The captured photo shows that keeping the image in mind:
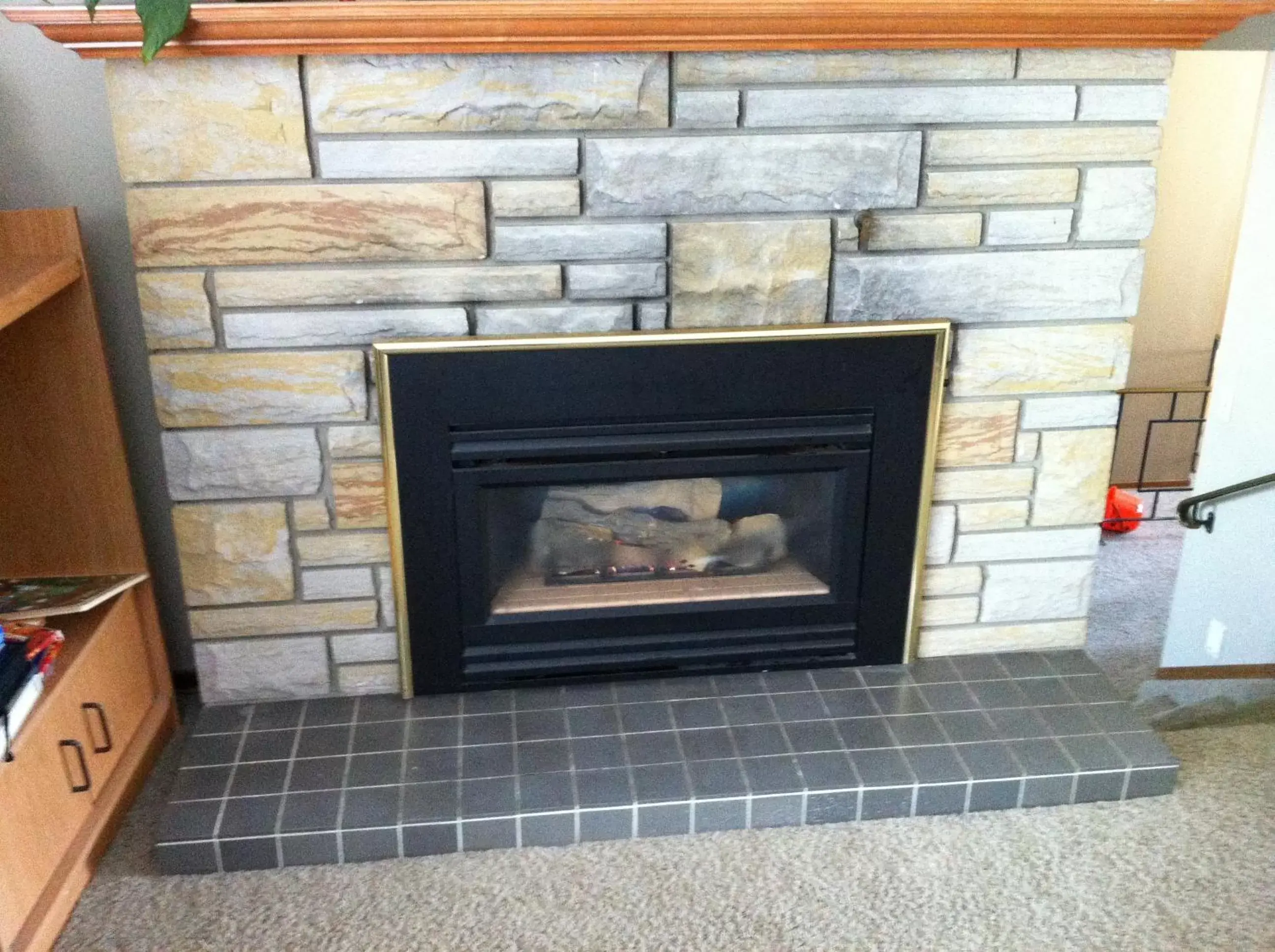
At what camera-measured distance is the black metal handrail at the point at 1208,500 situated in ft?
6.92

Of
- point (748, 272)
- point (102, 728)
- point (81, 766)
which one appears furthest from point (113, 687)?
point (748, 272)

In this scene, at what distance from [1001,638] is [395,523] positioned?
1.24 meters

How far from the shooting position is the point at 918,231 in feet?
6.16

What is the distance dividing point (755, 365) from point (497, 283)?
472 millimetres

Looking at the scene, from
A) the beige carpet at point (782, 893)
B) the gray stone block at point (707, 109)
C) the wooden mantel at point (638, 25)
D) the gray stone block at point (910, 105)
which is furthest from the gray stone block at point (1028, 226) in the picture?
the beige carpet at point (782, 893)

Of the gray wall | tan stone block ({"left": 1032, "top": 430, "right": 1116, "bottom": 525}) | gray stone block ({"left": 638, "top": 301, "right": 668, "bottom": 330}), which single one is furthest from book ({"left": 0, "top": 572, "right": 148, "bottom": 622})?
tan stone block ({"left": 1032, "top": 430, "right": 1116, "bottom": 525})

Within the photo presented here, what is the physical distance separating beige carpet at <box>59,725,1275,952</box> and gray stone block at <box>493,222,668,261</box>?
3.26 ft

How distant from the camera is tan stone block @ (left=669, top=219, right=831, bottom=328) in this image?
72.2 inches

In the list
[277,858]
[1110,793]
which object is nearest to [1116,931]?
[1110,793]

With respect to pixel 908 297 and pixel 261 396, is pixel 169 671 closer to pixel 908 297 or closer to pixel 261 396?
pixel 261 396

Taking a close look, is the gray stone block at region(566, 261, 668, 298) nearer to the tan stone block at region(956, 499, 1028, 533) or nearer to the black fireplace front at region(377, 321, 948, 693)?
the black fireplace front at region(377, 321, 948, 693)

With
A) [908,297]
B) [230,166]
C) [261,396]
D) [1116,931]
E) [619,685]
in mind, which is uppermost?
[230,166]

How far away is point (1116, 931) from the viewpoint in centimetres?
165

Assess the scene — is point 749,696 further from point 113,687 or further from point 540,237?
point 113,687
